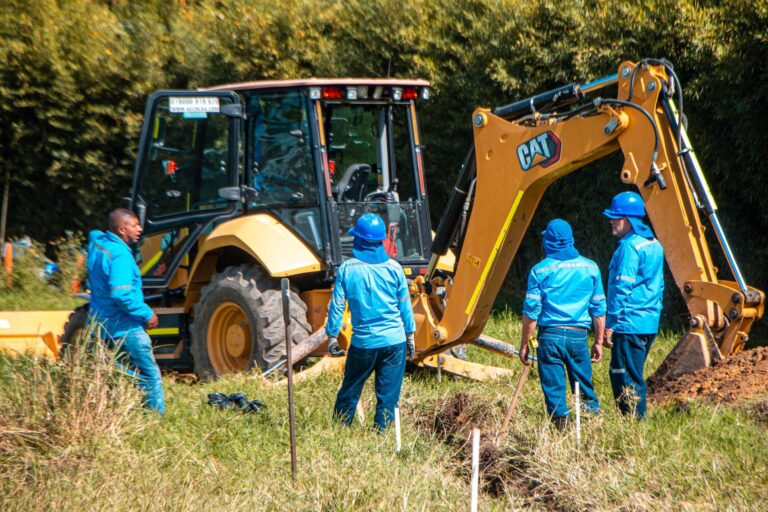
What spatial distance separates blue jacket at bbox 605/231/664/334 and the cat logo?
794mm

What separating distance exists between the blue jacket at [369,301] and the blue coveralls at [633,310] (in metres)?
1.53

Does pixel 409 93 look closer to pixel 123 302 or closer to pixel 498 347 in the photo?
pixel 498 347

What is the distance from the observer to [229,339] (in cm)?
867

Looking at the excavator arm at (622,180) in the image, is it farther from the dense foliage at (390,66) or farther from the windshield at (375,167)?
the dense foliage at (390,66)

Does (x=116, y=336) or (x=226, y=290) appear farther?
(x=226, y=290)

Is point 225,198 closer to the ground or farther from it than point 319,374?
farther from it

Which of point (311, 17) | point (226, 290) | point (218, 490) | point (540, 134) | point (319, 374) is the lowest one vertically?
point (218, 490)

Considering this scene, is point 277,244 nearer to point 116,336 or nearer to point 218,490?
point 116,336

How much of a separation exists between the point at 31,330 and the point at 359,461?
5607mm

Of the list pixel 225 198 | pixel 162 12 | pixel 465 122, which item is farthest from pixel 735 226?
pixel 162 12

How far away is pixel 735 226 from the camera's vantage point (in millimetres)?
10258

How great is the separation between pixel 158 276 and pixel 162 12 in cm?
1140

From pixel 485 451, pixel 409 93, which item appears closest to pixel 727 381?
pixel 485 451

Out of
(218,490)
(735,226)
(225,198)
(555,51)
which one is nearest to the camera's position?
(218,490)
